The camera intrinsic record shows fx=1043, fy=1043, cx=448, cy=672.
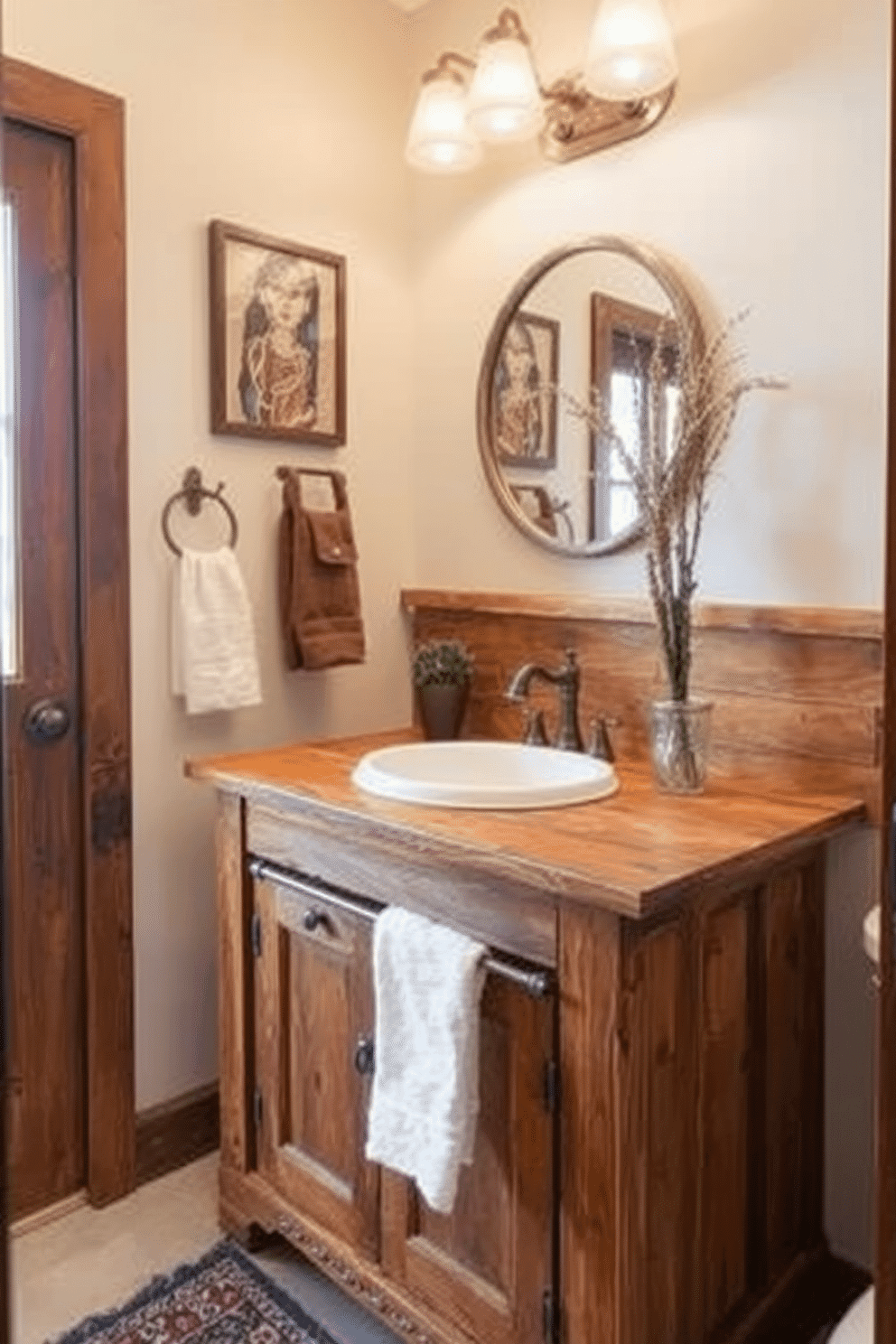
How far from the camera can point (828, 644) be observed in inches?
65.9

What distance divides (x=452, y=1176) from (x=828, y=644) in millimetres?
978

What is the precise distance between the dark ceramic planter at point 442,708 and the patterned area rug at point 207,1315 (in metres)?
1.02

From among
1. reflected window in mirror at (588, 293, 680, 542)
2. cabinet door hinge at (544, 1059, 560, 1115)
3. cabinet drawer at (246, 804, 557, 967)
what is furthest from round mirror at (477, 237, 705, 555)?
cabinet door hinge at (544, 1059, 560, 1115)

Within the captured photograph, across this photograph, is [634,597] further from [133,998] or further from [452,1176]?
[133,998]

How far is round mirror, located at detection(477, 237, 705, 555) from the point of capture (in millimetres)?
1831

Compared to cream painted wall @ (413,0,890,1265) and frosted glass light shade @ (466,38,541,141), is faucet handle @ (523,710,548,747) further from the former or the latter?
frosted glass light shade @ (466,38,541,141)

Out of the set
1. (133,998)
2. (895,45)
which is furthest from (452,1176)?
(895,45)

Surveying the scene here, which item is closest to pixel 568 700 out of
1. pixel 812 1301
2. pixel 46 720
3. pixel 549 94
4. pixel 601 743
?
pixel 601 743

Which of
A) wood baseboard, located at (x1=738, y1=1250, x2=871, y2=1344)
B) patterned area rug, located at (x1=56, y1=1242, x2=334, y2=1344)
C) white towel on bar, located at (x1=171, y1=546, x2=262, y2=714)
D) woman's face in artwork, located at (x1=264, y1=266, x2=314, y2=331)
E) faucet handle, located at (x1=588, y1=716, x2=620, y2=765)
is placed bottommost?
patterned area rug, located at (x1=56, y1=1242, x2=334, y2=1344)

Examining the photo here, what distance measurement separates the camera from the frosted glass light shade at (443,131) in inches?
79.5

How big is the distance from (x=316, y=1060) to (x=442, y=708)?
74cm

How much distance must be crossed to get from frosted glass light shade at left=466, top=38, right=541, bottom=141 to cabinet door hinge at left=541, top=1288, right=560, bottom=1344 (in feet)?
6.30

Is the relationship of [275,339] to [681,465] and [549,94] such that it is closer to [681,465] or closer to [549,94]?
[549,94]

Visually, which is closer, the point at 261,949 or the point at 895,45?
the point at 895,45
